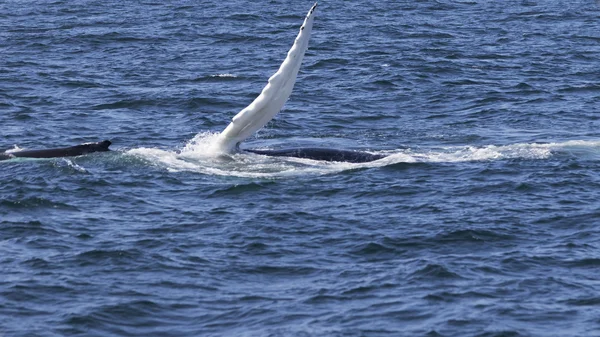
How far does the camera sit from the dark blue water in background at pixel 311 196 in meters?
17.2

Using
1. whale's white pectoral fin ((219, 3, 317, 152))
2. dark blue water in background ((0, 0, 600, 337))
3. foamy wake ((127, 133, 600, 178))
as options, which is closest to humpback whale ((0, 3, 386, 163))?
whale's white pectoral fin ((219, 3, 317, 152))

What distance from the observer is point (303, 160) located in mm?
25312

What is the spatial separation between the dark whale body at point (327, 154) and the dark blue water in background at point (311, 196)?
0.39 metres

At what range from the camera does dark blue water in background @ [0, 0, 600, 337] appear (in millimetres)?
17234

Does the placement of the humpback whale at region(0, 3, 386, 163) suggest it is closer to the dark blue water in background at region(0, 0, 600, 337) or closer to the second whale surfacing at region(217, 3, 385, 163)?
the second whale surfacing at region(217, 3, 385, 163)

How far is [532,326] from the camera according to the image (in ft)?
54.1

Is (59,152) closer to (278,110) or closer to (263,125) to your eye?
(263,125)

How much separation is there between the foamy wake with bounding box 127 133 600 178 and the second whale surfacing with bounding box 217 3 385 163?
258mm

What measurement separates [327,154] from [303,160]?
0.55m

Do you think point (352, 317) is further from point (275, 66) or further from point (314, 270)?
point (275, 66)

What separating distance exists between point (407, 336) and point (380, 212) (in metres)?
6.04

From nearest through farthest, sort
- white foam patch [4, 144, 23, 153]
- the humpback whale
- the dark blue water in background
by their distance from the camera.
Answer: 1. the dark blue water in background
2. the humpback whale
3. white foam patch [4, 144, 23, 153]

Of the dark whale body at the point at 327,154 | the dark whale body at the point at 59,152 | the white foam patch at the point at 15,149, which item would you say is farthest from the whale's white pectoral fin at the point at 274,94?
the white foam patch at the point at 15,149

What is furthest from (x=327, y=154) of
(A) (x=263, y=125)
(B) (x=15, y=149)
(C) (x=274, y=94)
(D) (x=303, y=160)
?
(B) (x=15, y=149)
